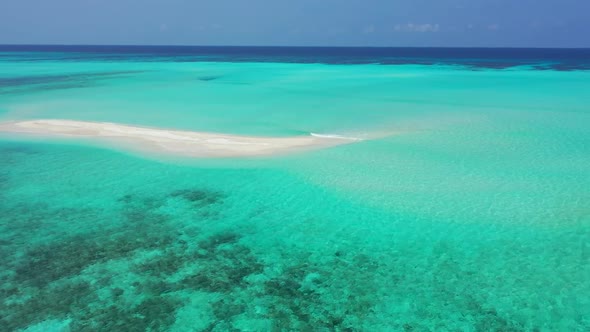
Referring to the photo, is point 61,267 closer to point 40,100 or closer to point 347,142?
point 347,142

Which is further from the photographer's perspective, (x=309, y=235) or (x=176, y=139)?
(x=176, y=139)

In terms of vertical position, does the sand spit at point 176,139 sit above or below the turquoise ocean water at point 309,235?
above

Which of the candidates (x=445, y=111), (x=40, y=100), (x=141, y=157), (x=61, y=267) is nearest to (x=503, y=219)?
(x=61, y=267)

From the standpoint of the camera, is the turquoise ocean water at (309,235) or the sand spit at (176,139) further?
the sand spit at (176,139)

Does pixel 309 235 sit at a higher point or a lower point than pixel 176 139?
lower
